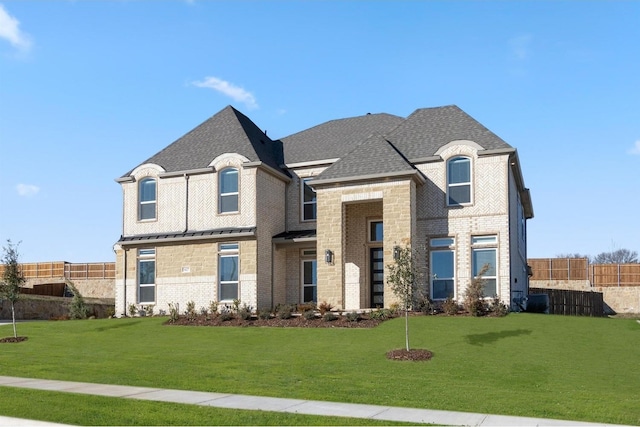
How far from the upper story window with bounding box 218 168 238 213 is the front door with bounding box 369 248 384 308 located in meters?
6.14

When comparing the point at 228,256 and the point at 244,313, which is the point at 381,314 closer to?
the point at 244,313

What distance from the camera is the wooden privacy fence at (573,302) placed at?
35844mm

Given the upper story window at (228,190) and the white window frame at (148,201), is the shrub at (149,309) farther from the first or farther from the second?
the upper story window at (228,190)

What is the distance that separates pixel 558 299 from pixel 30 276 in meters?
41.2

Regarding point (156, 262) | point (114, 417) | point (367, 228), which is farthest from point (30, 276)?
point (114, 417)

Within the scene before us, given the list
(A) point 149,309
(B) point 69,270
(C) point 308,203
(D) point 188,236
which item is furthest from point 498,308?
(B) point 69,270

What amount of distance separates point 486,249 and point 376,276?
4.85 metres

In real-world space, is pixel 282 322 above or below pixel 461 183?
below

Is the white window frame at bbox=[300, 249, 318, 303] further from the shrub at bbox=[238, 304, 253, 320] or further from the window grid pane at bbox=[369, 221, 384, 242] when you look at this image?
the shrub at bbox=[238, 304, 253, 320]

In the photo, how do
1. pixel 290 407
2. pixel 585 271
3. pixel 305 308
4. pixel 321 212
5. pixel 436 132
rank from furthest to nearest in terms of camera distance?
pixel 585 271
pixel 436 132
pixel 321 212
pixel 305 308
pixel 290 407

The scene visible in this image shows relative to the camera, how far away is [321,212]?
85.9ft

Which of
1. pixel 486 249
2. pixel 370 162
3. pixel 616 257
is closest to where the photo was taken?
pixel 486 249

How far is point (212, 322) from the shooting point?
82.4 ft

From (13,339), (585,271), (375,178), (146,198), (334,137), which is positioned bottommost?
(13,339)
